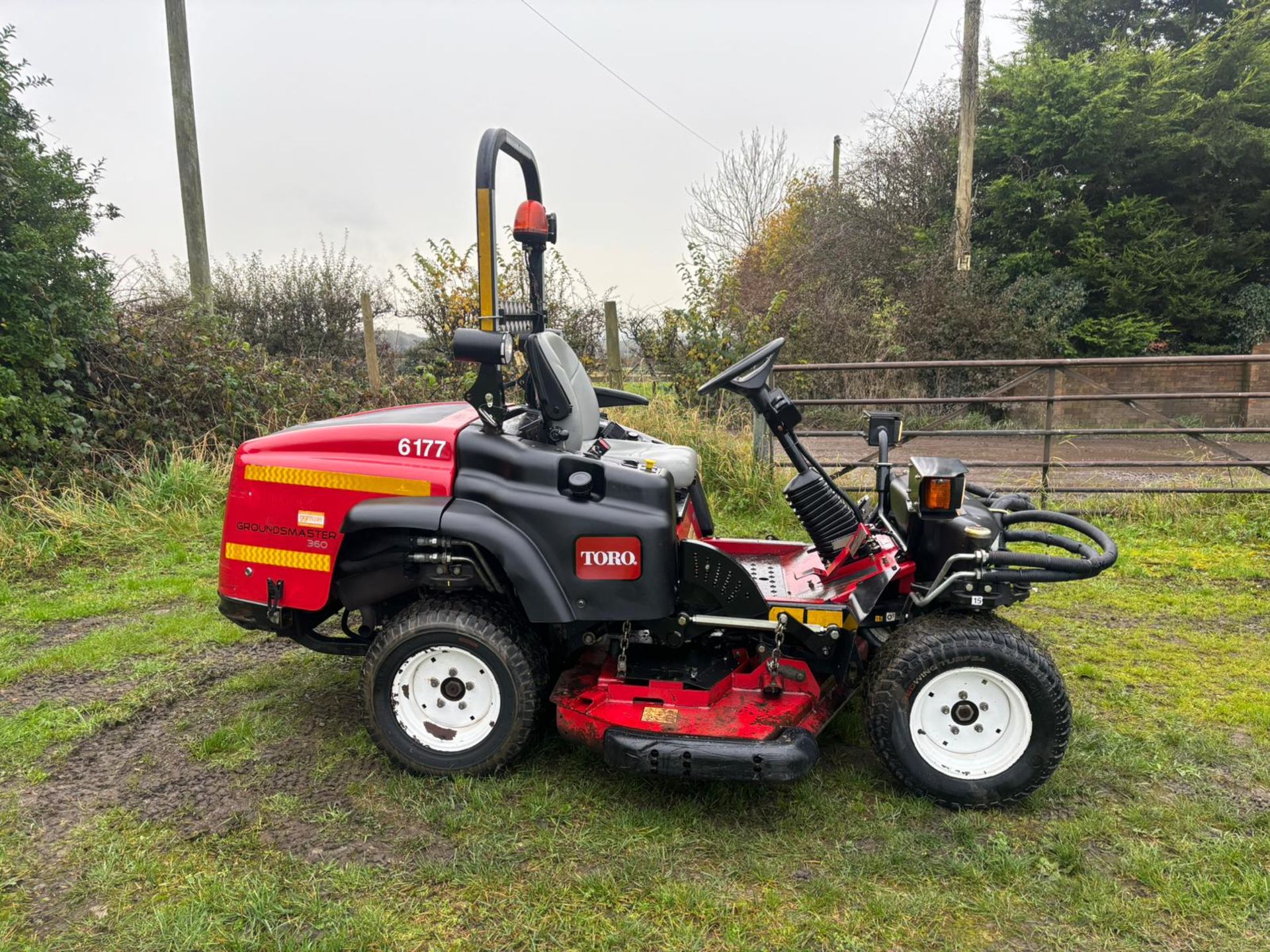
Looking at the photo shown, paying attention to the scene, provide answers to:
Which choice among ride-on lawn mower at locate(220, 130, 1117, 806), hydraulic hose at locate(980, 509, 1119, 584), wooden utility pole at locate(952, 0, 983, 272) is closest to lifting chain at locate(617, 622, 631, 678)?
ride-on lawn mower at locate(220, 130, 1117, 806)

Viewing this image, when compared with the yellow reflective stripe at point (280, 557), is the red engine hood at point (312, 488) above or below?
above

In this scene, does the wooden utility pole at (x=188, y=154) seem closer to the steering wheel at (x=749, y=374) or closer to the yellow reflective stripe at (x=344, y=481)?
the yellow reflective stripe at (x=344, y=481)

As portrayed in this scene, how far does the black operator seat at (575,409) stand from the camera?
3.12 m

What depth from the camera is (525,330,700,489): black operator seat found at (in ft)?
10.2

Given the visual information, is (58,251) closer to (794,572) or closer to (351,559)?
(351,559)

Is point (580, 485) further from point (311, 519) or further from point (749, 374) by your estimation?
point (311, 519)

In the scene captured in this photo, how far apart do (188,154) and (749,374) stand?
8.14 metres

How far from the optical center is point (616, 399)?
4.32 meters

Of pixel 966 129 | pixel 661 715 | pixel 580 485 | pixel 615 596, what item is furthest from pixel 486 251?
pixel 966 129

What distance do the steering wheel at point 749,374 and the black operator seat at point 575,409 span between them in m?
0.38

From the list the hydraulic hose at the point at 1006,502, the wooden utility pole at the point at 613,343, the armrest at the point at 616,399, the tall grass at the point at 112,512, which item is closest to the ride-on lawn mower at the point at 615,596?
the hydraulic hose at the point at 1006,502

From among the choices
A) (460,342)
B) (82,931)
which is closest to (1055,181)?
(460,342)

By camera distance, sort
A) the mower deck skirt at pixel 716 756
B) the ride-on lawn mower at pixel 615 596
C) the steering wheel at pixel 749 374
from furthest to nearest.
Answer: the steering wheel at pixel 749 374
the ride-on lawn mower at pixel 615 596
the mower deck skirt at pixel 716 756

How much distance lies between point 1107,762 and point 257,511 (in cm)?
329
